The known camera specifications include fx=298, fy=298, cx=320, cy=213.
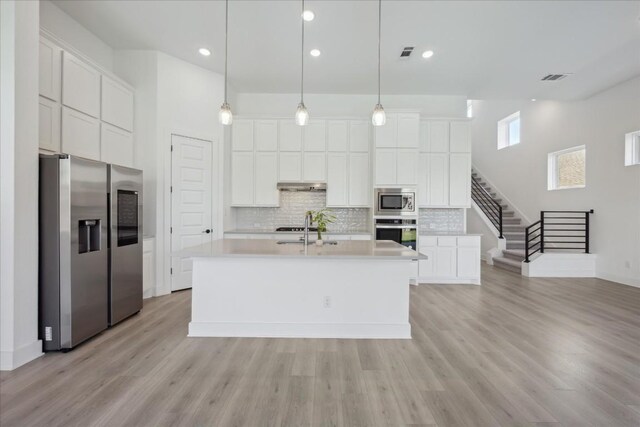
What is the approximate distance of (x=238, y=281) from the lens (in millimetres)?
3031

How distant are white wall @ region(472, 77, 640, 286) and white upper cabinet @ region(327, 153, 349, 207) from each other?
15.9 feet

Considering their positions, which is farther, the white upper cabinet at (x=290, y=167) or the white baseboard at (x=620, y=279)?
the white upper cabinet at (x=290, y=167)

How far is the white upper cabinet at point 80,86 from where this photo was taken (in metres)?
3.20

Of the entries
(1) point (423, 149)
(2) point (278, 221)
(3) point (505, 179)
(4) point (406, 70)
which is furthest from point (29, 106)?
(3) point (505, 179)

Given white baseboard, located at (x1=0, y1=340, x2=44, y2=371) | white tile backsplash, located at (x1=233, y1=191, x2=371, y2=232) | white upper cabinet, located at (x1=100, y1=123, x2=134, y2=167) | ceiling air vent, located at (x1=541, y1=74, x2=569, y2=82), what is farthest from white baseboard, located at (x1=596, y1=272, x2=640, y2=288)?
white upper cabinet, located at (x1=100, y1=123, x2=134, y2=167)

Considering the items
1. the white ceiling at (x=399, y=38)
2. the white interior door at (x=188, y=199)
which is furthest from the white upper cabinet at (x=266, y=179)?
the white ceiling at (x=399, y=38)

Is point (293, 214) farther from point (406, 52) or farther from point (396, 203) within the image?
point (406, 52)

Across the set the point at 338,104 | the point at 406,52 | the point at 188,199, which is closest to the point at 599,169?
the point at 406,52

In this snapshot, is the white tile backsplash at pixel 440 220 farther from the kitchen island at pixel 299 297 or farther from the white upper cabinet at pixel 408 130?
the kitchen island at pixel 299 297

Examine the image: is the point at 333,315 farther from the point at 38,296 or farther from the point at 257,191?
the point at 257,191

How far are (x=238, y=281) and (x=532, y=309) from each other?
378 cm

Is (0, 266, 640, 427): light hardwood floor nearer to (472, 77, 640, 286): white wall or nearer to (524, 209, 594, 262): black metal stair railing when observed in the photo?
(472, 77, 640, 286): white wall

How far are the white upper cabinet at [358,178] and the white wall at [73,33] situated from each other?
13.2 feet

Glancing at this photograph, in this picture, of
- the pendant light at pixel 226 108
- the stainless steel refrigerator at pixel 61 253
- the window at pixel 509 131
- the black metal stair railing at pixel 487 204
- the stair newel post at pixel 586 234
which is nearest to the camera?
the stainless steel refrigerator at pixel 61 253
